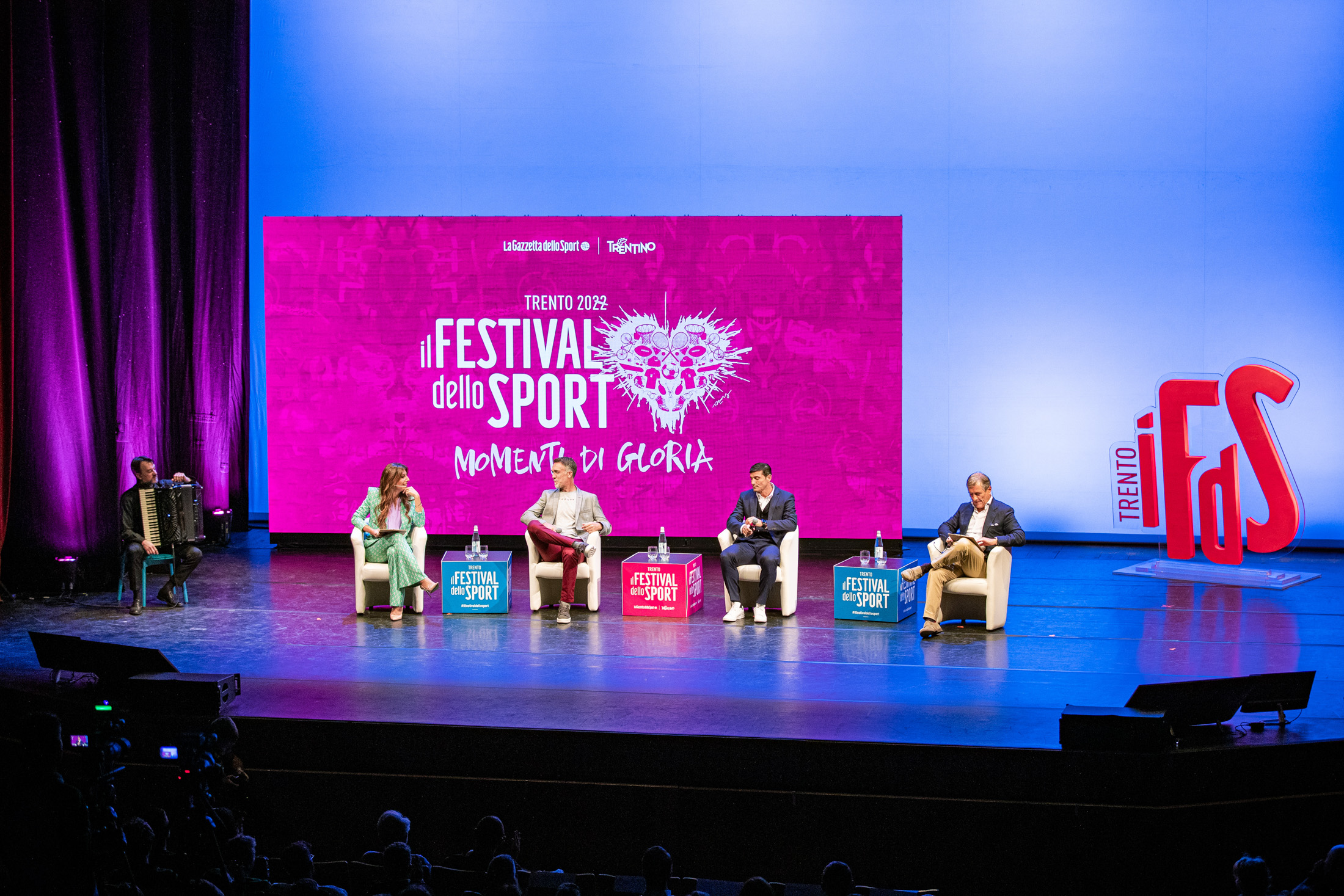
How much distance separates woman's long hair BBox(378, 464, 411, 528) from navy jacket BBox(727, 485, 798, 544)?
2.22 meters

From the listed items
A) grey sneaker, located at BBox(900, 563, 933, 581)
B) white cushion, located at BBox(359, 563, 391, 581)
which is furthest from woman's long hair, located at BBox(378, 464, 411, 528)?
grey sneaker, located at BBox(900, 563, 933, 581)

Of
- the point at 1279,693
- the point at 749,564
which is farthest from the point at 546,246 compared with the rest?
the point at 1279,693

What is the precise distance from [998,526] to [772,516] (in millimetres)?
1474

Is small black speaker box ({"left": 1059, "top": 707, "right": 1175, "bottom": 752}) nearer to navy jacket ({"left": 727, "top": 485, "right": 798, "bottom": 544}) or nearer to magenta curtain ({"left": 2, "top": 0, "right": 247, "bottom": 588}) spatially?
navy jacket ({"left": 727, "top": 485, "right": 798, "bottom": 544})

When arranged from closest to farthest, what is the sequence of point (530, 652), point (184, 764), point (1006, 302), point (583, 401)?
point (184, 764) → point (530, 652) → point (583, 401) → point (1006, 302)

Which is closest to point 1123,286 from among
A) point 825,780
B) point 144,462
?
point 825,780

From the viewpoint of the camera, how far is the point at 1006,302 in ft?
36.7

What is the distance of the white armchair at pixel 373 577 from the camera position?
802 cm

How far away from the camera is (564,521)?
8219mm

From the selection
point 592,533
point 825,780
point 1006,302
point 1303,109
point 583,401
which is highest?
point 1303,109

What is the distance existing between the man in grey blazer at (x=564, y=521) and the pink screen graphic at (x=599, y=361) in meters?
2.17

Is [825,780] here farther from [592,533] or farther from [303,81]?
[303,81]

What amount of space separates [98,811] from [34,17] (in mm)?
6556

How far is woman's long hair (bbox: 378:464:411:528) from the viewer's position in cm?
800
